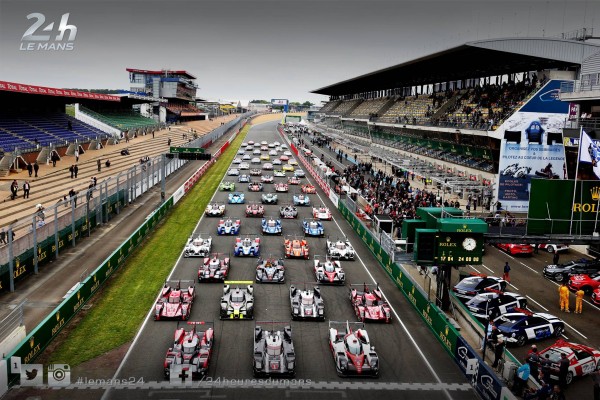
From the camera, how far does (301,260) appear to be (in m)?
31.1

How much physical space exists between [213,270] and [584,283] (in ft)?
65.7

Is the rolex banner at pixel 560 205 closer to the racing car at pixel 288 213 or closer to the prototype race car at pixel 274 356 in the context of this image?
the prototype race car at pixel 274 356

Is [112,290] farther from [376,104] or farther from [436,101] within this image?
[376,104]

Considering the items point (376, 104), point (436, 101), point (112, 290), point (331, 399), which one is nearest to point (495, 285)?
point (331, 399)

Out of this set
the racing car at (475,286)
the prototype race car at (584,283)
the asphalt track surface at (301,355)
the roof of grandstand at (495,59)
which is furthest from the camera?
the roof of grandstand at (495,59)

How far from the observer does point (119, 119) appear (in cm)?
9219

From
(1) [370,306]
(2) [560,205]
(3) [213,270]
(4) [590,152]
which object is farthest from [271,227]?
(4) [590,152]

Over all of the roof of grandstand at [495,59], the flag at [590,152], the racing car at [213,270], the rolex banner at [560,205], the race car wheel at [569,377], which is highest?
the roof of grandstand at [495,59]

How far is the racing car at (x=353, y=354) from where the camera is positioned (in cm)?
1722

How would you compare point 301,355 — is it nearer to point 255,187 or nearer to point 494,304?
point 494,304

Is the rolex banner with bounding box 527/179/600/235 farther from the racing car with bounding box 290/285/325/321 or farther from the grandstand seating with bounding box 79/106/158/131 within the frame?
the grandstand seating with bounding box 79/106/158/131

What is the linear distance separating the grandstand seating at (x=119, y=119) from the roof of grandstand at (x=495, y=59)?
44.8 metres

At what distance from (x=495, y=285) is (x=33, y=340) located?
21291 millimetres

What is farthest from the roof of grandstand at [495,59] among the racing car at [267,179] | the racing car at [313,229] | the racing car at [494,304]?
the racing car at [494,304]
